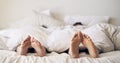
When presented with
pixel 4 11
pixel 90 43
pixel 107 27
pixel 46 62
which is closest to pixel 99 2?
pixel 107 27

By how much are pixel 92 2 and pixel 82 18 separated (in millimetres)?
300

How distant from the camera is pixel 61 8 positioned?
2945 mm

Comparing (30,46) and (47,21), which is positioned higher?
(47,21)

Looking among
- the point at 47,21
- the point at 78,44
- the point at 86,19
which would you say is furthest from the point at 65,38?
the point at 86,19

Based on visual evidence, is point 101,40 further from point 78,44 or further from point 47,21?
point 47,21

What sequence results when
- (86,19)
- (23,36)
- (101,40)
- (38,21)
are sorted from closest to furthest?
(101,40) → (23,36) → (38,21) → (86,19)

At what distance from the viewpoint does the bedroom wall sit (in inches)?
115

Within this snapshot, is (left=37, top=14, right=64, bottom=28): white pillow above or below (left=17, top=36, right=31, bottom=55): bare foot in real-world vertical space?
above

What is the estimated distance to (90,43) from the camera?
142 centimetres

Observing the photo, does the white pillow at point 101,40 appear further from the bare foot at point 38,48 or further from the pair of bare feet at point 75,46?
the bare foot at point 38,48

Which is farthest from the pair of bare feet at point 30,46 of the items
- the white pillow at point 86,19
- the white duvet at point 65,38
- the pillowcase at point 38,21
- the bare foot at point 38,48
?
the white pillow at point 86,19

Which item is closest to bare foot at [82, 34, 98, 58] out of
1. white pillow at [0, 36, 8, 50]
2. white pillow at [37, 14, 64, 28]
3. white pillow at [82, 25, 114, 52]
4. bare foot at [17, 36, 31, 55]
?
white pillow at [82, 25, 114, 52]

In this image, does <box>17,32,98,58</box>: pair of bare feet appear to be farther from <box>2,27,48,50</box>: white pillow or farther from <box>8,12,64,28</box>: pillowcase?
<box>8,12,64,28</box>: pillowcase

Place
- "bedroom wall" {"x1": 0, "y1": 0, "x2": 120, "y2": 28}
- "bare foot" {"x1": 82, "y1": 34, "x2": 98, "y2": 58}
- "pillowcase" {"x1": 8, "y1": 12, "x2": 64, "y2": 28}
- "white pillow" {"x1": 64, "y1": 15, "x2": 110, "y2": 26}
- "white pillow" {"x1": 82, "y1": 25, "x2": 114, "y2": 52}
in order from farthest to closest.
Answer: "bedroom wall" {"x1": 0, "y1": 0, "x2": 120, "y2": 28} → "white pillow" {"x1": 64, "y1": 15, "x2": 110, "y2": 26} → "pillowcase" {"x1": 8, "y1": 12, "x2": 64, "y2": 28} → "white pillow" {"x1": 82, "y1": 25, "x2": 114, "y2": 52} → "bare foot" {"x1": 82, "y1": 34, "x2": 98, "y2": 58}
